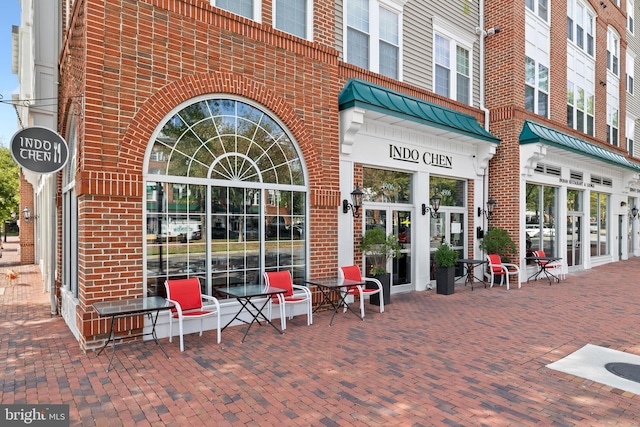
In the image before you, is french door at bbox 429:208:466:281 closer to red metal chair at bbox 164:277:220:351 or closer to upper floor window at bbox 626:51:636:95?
red metal chair at bbox 164:277:220:351

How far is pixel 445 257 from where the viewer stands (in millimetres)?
9453

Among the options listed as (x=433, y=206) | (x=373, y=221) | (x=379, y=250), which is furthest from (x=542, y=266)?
(x=379, y=250)

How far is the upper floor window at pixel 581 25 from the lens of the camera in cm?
1426

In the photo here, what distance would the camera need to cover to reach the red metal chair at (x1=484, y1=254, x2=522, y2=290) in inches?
413

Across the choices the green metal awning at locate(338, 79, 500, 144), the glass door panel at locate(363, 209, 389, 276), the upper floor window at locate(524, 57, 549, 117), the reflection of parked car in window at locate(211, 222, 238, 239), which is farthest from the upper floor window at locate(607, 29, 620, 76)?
the reflection of parked car in window at locate(211, 222, 238, 239)

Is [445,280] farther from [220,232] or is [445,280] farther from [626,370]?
[220,232]

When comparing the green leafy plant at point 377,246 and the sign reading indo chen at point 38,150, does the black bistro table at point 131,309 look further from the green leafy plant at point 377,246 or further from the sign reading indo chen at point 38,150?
the green leafy plant at point 377,246

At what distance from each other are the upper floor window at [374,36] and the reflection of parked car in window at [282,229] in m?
3.88

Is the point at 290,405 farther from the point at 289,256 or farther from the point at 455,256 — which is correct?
the point at 455,256

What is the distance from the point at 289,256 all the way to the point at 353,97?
3.19m

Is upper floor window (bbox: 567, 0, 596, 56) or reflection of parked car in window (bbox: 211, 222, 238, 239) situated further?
upper floor window (bbox: 567, 0, 596, 56)

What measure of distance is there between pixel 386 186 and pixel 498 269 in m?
4.15

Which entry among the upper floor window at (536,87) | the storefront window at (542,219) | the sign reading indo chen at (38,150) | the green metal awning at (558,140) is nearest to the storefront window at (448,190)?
the green metal awning at (558,140)

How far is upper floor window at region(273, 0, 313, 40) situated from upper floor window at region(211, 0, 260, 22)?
1.36ft
